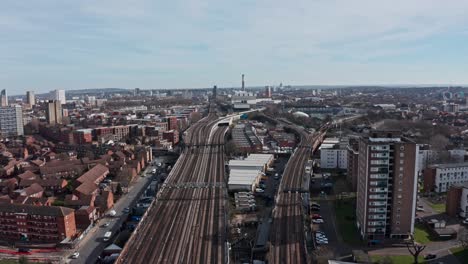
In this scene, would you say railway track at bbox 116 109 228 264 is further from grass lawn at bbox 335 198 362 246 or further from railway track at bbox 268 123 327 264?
grass lawn at bbox 335 198 362 246

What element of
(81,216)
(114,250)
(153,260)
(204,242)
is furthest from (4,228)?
(204,242)

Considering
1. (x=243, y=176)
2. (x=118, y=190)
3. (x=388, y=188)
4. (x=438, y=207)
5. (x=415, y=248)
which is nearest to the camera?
(x=415, y=248)

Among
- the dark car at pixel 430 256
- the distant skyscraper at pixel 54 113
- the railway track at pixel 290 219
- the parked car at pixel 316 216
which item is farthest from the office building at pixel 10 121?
the dark car at pixel 430 256

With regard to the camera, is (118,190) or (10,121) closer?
(118,190)

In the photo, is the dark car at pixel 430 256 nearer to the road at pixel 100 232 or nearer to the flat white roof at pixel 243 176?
the flat white roof at pixel 243 176

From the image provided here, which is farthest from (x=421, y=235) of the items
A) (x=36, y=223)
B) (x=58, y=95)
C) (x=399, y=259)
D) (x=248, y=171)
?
(x=58, y=95)

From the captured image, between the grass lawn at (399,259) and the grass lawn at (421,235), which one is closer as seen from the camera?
the grass lawn at (399,259)

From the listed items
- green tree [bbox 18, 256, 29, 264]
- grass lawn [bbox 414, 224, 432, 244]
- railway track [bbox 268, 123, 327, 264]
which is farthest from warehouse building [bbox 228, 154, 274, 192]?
green tree [bbox 18, 256, 29, 264]

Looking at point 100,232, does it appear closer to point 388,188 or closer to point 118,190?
point 118,190
